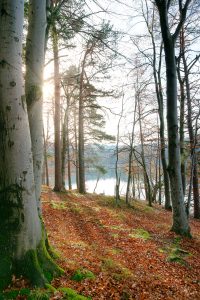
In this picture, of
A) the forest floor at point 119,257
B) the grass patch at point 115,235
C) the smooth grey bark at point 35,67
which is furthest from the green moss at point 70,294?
the grass patch at point 115,235

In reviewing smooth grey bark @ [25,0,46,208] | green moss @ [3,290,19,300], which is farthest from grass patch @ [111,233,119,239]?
green moss @ [3,290,19,300]

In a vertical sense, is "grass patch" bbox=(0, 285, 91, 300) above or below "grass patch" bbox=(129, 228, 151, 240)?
above

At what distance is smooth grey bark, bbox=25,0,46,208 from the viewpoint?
4645 millimetres

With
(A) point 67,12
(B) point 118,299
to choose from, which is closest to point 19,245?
(B) point 118,299

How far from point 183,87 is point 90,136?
967 cm

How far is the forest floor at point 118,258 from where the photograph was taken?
4531mm

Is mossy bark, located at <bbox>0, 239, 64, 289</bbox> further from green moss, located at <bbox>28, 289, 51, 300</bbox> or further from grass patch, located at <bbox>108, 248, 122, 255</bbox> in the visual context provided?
grass patch, located at <bbox>108, 248, 122, 255</bbox>

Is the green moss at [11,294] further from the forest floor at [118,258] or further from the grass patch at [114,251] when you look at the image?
the grass patch at [114,251]

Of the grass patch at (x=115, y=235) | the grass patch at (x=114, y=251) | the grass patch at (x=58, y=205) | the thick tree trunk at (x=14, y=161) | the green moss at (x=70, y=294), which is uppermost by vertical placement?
the thick tree trunk at (x=14, y=161)

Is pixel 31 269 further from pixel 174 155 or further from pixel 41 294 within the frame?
pixel 174 155

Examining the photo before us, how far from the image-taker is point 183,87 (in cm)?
1585

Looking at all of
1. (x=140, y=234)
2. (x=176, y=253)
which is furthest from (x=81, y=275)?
(x=140, y=234)

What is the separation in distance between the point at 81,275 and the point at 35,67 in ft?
11.5

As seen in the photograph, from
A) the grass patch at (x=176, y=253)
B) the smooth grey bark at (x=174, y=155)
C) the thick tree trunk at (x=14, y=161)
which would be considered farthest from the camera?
the smooth grey bark at (x=174, y=155)
